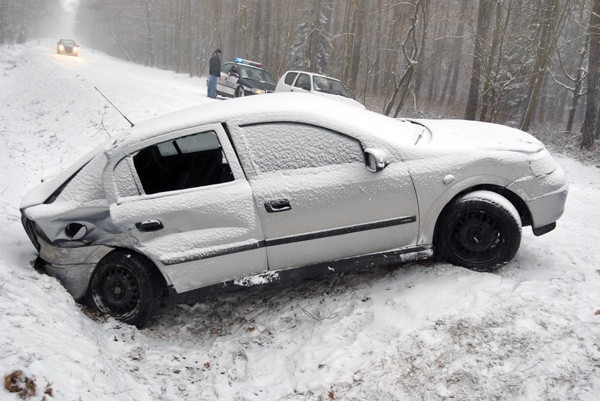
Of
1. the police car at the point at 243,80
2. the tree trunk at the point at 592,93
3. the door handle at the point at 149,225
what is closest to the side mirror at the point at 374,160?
the door handle at the point at 149,225

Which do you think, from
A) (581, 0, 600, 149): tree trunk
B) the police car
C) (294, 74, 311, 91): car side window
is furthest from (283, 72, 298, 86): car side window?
(581, 0, 600, 149): tree trunk

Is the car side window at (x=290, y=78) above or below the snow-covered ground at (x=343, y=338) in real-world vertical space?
above

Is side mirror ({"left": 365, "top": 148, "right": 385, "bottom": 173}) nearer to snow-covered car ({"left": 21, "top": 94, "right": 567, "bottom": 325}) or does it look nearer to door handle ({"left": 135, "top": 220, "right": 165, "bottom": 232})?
snow-covered car ({"left": 21, "top": 94, "right": 567, "bottom": 325})

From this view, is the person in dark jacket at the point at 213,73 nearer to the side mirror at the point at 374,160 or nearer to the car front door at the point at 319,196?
the car front door at the point at 319,196

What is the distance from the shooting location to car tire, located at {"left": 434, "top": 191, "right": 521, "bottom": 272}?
13.0 feet

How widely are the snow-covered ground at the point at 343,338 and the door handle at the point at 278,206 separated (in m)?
0.96

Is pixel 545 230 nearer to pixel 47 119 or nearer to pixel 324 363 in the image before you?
pixel 324 363

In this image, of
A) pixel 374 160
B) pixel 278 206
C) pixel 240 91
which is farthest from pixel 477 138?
pixel 240 91

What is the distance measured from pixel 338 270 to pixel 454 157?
142cm

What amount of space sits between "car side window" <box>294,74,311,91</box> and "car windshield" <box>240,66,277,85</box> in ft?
12.5

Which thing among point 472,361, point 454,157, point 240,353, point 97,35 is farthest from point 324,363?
point 97,35

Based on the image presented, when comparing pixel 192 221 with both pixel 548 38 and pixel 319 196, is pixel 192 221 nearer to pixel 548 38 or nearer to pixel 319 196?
pixel 319 196

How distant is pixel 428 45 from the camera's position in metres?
45.4

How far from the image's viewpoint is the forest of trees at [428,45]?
1491cm
